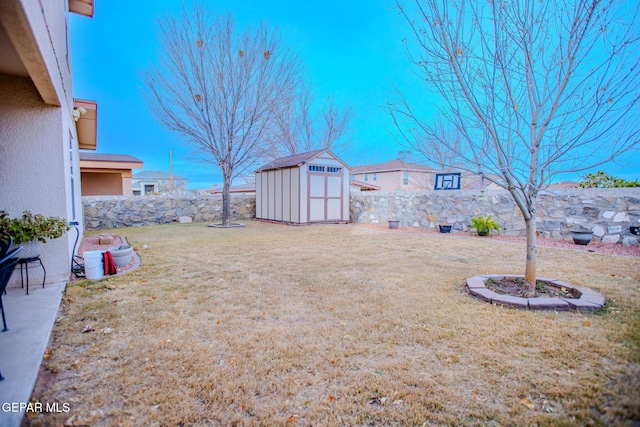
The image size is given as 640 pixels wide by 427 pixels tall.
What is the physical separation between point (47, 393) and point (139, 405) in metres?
0.59

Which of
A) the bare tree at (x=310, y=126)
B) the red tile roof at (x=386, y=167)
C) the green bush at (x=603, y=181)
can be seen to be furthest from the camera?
the red tile roof at (x=386, y=167)

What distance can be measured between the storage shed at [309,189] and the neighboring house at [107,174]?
283 inches

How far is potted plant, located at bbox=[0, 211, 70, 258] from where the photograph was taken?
9.96 feet

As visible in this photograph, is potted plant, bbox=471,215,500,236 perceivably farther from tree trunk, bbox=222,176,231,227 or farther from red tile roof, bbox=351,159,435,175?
red tile roof, bbox=351,159,435,175

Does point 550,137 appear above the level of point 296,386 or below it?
above

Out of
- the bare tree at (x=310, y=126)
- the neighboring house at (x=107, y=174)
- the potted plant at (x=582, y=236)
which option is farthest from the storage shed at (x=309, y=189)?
the potted plant at (x=582, y=236)

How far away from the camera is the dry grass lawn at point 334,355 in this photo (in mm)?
1611

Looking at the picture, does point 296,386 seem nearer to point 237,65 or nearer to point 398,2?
point 398,2

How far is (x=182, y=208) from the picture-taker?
12461mm

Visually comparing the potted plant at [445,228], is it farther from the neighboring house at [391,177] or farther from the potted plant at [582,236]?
the neighboring house at [391,177]

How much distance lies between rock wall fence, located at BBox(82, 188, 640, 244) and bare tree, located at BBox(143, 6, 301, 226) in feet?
8.94

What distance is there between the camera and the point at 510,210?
8266 millimetres

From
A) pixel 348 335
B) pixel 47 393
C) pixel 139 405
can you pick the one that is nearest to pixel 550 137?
pixel 348 335

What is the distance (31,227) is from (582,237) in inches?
372
